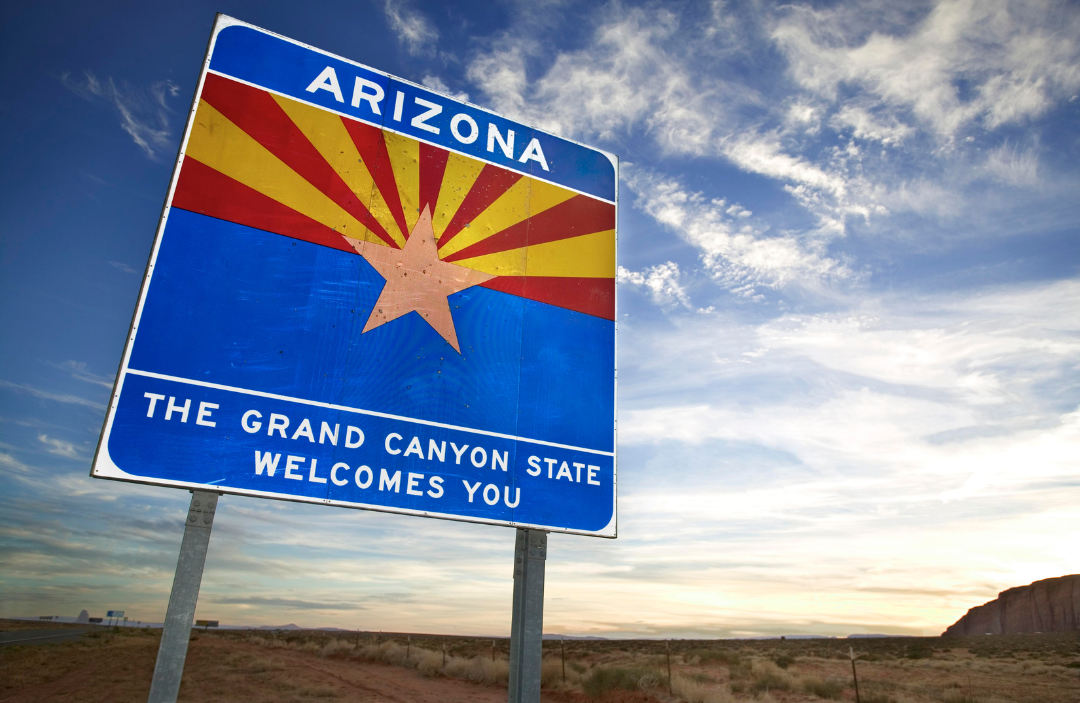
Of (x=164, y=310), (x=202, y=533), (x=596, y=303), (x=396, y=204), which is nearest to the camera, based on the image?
(x=202, y=533)

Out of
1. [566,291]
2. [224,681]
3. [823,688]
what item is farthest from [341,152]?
[224,681]

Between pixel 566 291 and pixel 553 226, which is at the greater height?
pixel 553 226

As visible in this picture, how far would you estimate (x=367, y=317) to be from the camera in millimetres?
5230

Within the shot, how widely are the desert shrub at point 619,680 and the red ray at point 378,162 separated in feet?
57.4

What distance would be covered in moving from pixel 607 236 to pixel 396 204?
2.34 m

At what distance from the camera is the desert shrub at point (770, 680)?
20.6 meters

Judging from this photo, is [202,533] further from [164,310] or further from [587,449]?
[587,449]

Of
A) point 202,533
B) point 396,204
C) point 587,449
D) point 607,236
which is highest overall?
point 607,236

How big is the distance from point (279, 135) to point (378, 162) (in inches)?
32.7

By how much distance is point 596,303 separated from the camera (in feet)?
21.1

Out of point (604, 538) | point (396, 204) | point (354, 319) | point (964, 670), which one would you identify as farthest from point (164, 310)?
point (964, 670)

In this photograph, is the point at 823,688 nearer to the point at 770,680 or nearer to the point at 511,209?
the point at 770,680

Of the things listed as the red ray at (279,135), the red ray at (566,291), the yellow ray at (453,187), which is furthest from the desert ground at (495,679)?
the red ray at (279,135)

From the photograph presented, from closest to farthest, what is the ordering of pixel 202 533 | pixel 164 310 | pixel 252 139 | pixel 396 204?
pixel 202 533, pixel 164 310, pixel 252 139, pixel 396 204
